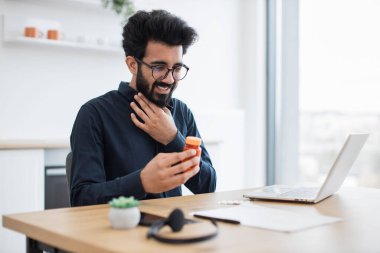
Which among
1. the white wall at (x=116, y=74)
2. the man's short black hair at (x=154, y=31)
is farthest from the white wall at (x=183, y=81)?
the man's short black hair at (x=154, y=31)

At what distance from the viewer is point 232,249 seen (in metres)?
1.00

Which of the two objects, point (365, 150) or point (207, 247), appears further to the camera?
point (365, 150)

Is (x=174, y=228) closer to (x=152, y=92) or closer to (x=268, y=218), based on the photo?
(x=268, y=218)

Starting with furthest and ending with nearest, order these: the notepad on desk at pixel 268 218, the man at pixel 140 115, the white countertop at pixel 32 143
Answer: the white countertop at pixel 32 143 → the man at pixel 140 115 → the notepad on desk at pixel 268 218

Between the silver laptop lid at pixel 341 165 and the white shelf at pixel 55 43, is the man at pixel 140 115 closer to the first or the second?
the silver laptop lid at pixel 341 165

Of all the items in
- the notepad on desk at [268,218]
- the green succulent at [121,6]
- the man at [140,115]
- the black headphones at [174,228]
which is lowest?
the notepad on desk at [268,218]

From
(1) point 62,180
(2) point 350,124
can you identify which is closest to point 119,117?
(1) point 62,180

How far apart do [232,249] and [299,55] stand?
3.30m

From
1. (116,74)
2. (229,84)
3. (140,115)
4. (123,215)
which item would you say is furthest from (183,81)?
(123,215)

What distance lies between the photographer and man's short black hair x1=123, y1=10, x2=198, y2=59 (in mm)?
1929

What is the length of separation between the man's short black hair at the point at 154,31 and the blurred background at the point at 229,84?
1.08m

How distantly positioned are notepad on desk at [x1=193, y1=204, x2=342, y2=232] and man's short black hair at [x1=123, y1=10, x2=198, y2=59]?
72 centimetres

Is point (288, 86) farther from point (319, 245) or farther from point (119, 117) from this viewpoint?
point (319, 245)

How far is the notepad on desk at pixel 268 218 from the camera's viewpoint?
123cm
